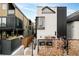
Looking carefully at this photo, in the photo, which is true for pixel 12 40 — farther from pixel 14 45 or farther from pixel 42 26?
pixel 42 26

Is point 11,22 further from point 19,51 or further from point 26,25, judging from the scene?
point 19,51

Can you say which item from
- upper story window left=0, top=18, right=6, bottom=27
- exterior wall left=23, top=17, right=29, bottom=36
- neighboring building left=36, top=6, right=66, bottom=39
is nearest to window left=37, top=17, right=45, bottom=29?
neighboring building left=36, top=6, right=66, bottom=39

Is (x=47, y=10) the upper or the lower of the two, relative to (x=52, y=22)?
upper

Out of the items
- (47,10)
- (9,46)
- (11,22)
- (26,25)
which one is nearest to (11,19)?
(11,22)

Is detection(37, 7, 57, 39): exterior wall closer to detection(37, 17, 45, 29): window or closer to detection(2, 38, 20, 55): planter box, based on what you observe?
detection(37, 17, 45, 29): window

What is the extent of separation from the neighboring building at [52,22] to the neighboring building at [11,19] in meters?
0.22

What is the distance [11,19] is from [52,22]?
53 cm

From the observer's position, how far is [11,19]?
1.94 meters

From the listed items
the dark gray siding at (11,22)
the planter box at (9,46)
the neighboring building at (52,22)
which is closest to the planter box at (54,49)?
the neighboring building at (52,22)

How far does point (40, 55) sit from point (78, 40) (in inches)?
20.4

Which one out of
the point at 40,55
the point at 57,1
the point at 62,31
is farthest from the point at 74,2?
the point at 40,55

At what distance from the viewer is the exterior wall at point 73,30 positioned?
73.9 inches

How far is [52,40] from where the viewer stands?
192 cm

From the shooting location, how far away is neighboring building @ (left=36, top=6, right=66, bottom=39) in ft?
→ 6.22
